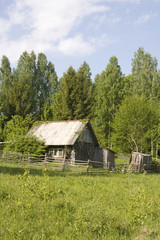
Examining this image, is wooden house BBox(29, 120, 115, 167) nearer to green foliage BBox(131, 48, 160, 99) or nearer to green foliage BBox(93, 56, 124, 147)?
green foliage BBox(93, 56, 124, 147)

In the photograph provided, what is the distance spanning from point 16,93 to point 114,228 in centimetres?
3976

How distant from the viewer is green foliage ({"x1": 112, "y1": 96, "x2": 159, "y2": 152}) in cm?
3425

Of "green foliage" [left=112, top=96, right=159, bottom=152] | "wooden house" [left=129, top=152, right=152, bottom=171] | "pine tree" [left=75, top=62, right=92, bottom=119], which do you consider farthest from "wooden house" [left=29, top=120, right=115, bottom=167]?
"pine tree" [left=75, top=62, right=92, bottom=119]

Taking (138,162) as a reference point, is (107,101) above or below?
above

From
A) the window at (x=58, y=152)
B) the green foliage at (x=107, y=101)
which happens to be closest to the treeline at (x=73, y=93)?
the green foliage at (x=107, y=101)

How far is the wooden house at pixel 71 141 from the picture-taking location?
88.0ft

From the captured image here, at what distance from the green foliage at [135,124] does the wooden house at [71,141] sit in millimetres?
6257

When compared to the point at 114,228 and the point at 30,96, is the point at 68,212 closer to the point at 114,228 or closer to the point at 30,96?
the point at 114,228

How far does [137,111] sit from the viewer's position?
34.5 meters

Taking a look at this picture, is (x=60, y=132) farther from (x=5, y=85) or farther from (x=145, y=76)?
(x=145, y=76)

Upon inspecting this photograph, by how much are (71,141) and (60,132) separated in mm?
2681

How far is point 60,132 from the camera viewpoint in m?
28.2

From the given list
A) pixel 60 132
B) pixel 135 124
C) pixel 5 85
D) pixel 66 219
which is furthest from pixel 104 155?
pixel 5 85

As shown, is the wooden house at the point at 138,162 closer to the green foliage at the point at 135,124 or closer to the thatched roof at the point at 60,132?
the thatched roof at the point at 60,132
